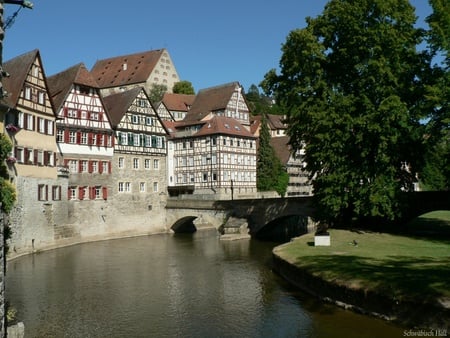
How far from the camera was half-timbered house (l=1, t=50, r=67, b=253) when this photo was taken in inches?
1153

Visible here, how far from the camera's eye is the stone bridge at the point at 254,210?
100 feet

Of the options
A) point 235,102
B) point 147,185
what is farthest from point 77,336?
point 235,102

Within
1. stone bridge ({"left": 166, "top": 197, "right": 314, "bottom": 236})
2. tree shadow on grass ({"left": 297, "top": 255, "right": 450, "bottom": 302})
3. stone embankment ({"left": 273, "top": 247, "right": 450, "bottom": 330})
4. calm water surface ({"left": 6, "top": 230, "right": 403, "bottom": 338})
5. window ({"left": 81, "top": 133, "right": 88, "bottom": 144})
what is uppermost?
window ({"left": 81, "top": 133, "right": 88, "bottom": 144})

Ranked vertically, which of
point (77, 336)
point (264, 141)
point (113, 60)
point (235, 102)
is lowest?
point (77, 336)

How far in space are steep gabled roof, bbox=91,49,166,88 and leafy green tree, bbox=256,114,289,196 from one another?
1125 inches

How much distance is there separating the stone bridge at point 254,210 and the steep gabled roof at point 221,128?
8.66 meters

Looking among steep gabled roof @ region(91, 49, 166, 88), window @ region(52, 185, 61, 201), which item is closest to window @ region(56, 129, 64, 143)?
window @ region(52, 185, 61, 201)

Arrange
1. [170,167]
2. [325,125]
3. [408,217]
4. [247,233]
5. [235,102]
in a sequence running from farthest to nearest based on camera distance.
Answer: [235,102] < [170,167] < [247,233] < [408,217] < [325,125]

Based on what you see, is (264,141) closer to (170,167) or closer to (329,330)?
(170,167)

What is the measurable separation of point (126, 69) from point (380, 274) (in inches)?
2788

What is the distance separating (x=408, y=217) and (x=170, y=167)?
2859cm

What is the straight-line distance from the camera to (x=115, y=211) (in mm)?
41531

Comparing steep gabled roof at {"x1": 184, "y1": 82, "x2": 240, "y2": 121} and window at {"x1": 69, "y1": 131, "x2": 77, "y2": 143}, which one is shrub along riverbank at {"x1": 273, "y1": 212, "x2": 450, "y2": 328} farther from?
steep gabled roof at {"x1": 184, "y1": 82, "x2": 240, "y2": 121}

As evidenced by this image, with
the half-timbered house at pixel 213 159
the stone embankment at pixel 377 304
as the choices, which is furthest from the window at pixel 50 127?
the stone embankment at pixel 377 304
